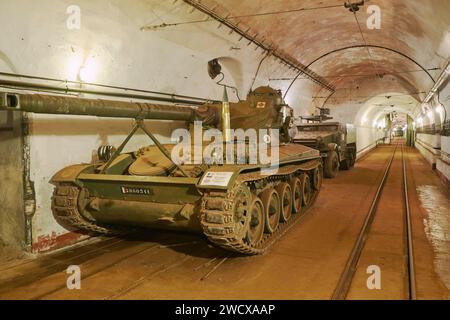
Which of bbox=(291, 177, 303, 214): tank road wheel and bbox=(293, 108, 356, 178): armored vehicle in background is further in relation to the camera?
bbox=(293, 108, 356, 178): armored vehicle in background

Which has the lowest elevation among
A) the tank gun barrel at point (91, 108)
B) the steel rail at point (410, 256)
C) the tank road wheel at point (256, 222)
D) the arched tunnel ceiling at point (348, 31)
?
the steel rail at point (410, 256)

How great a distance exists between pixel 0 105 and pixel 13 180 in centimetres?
186

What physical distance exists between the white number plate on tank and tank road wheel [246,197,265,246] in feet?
2.70

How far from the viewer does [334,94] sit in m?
21.6

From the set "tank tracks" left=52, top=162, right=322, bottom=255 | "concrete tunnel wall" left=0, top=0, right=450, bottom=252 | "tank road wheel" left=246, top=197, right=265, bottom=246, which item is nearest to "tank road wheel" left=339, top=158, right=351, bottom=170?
"concrete tunnel wall" left=0, top=0, right=450, bottom=252

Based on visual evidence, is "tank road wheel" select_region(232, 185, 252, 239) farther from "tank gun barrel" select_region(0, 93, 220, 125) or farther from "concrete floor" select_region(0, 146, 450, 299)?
"tank gun barrel" select_region(0, 93, 220, 125)

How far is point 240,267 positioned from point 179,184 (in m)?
1.28

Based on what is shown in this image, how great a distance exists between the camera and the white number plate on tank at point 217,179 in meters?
4.26

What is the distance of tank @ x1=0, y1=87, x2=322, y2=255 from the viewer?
14.0ft

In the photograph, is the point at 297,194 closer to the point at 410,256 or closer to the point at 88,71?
the point at 410,256

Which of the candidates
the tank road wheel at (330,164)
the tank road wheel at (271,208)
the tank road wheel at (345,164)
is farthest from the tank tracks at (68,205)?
the tank road wheel at (345,164)

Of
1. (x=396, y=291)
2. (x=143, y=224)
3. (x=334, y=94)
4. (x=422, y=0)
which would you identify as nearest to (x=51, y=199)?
(x=143, y=224)

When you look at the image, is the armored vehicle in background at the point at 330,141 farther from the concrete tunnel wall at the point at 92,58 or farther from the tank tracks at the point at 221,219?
the tank tracks at the point at 221,219

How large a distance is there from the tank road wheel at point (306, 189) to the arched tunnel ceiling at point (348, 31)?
3.37 metres
